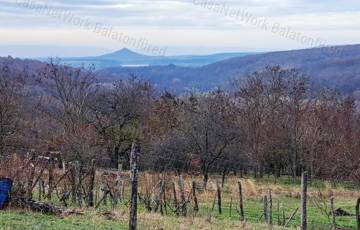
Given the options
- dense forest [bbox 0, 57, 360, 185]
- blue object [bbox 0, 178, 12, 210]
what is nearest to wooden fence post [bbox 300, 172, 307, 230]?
blue object [bbox 0, 178, 12, 210]

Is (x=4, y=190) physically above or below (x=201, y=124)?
below

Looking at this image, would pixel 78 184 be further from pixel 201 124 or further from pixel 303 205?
pixel 201 124

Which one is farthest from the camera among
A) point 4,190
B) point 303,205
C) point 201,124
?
point 201,124

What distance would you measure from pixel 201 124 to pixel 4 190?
34.5 metres

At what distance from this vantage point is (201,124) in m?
48.8

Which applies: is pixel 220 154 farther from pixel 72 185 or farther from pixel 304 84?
pixel 72 185

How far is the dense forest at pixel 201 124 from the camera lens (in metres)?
49.2

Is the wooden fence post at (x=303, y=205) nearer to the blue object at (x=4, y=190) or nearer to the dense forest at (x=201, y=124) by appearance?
the blue object at (x=4, y=190)

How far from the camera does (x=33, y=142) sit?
172 ft

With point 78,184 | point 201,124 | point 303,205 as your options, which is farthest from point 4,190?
point 201,124

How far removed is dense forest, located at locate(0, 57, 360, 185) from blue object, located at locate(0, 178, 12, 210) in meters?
29.5

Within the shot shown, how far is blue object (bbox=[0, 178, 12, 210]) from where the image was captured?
14.8 meters

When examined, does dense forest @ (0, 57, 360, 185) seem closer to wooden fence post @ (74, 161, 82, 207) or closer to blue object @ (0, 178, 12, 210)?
wooden fence post @ (74, 161, 82, 207)

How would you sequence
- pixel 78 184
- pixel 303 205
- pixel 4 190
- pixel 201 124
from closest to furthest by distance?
pixel 303 205
pixel 4 190
pixel 78 184
pixel 201 124
